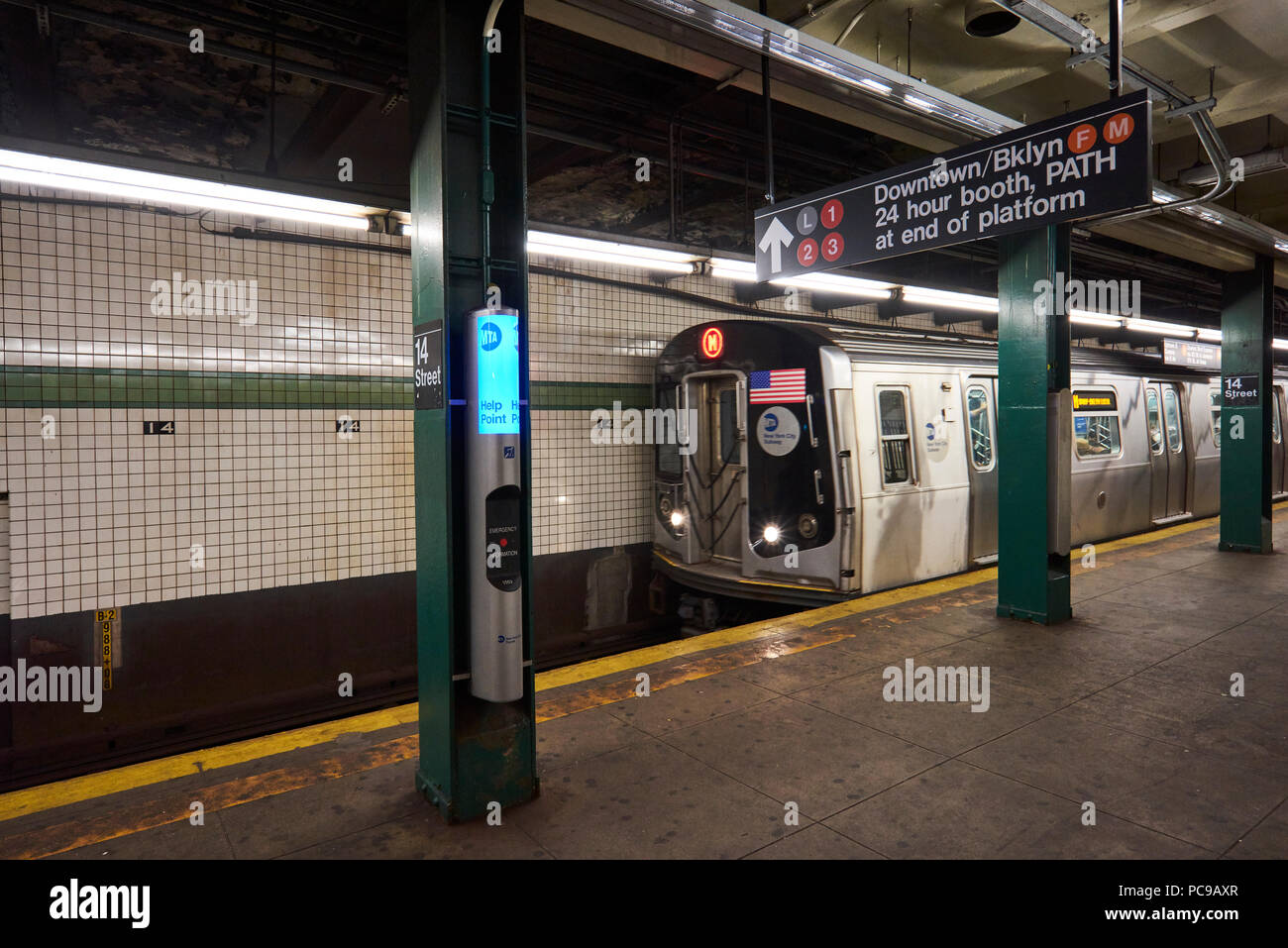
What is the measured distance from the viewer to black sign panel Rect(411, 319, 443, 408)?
2.86m

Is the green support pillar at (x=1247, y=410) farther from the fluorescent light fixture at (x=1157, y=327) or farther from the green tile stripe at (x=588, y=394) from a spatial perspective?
the green tile stripe at (x=588, y=394)

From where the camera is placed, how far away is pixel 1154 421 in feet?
31.8

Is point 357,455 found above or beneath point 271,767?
above

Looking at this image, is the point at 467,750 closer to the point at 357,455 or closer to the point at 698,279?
the point at 357,455

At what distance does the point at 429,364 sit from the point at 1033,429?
4.41 metres

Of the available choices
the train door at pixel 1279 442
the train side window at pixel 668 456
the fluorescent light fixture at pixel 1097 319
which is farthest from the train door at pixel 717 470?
the train door at pixel 1279 442

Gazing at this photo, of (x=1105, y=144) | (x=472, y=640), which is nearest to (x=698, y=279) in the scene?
(x=1105, y=144)

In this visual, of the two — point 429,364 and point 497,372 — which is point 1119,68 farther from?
point 429,364

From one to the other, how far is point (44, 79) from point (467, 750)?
5.11 meters

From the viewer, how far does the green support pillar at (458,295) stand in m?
2.87

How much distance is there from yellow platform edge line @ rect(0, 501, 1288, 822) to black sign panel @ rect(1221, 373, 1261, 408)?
15.3 ft

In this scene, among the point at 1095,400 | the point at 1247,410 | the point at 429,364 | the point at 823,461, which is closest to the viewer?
the point at 429,364

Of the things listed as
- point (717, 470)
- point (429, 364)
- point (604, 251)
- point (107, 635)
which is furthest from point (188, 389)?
point (717, 470)

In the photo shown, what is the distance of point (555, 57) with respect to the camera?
17.2ft
